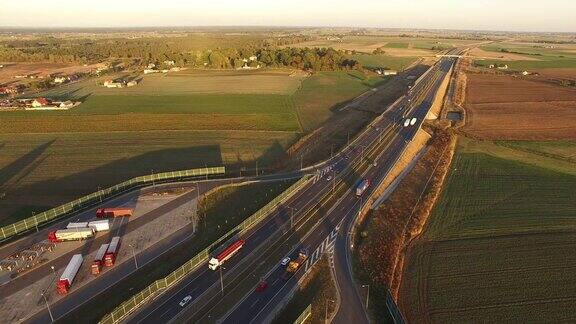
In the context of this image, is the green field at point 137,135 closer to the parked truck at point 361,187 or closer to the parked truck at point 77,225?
the parked truck at point 77,225

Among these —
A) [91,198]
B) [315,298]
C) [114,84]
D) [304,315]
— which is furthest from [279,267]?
[114,84]

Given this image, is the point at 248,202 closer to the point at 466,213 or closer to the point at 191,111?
the point at 466,213

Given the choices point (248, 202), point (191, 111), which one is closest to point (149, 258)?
point (248, 202)

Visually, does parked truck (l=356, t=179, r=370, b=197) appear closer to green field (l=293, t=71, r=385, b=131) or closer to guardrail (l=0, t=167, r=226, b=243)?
guardrail (l=0, t=167, r=226, b=243)

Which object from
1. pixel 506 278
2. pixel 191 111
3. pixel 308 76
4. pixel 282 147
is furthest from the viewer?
pixel 308 76

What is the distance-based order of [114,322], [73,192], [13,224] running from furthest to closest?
1. [73,192]
2. [13,224]
3. [114,322]

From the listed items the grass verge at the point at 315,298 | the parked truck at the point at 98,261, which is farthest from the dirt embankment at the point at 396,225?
the parked truck at the point at 98,261
